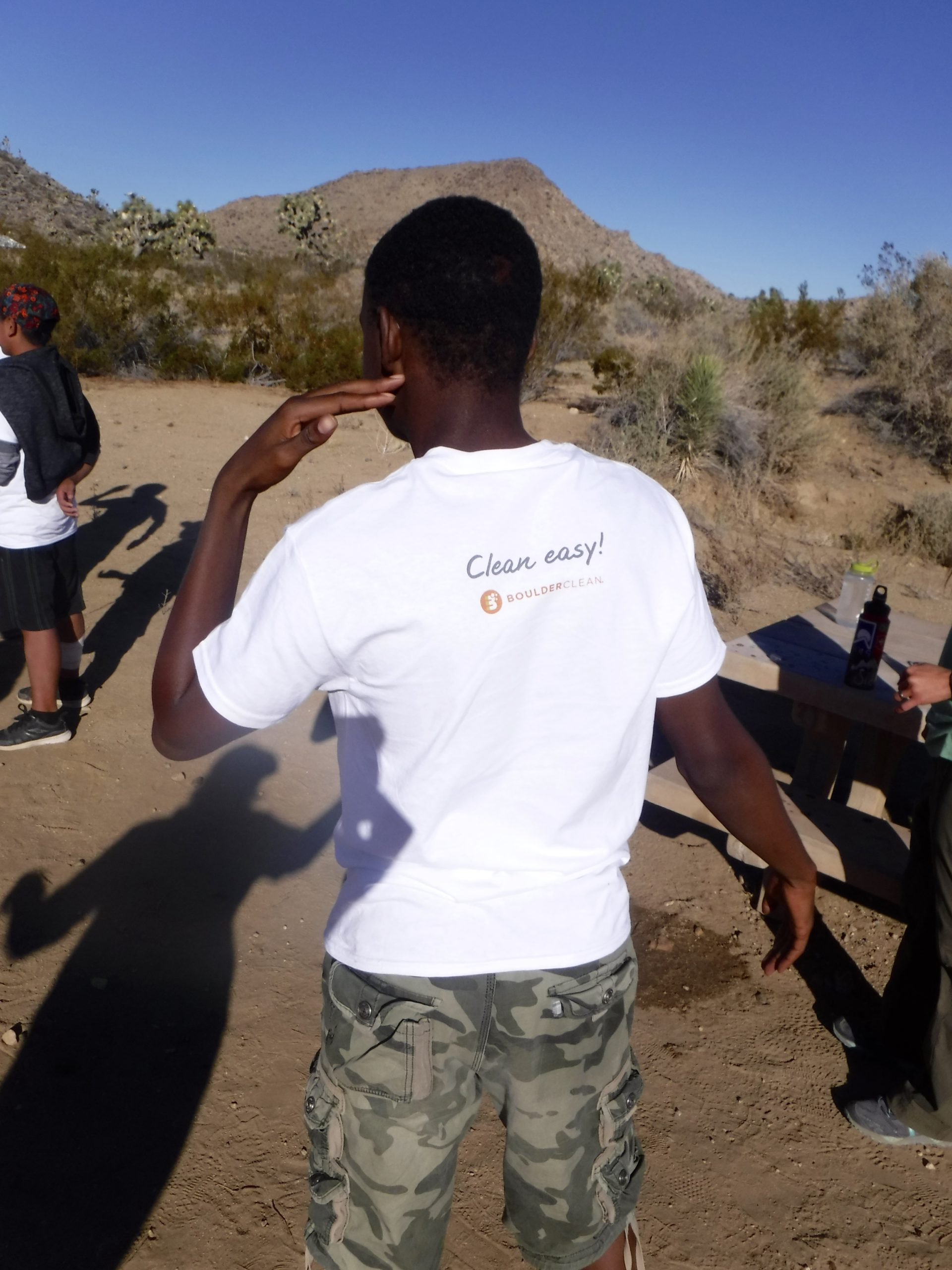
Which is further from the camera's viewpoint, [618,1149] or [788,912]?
[788,912]

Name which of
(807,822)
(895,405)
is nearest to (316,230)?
(895,405)

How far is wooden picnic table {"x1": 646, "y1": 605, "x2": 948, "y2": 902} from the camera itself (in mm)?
3156

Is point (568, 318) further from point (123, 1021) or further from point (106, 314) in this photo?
point (123, 1021)

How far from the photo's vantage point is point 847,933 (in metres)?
3.50

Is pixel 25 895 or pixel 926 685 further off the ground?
pixel 926 685

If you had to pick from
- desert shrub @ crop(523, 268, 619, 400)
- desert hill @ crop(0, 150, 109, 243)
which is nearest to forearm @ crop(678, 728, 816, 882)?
desert shrub @ crop(523, 268, 619, 400)

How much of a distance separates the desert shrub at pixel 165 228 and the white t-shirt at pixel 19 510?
33852 mm

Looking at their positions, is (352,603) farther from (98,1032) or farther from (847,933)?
(847,933)

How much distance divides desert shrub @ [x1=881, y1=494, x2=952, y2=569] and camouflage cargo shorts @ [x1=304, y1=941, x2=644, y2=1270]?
813 cm

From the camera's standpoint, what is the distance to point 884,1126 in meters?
2.55

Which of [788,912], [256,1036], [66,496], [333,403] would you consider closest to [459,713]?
[333,403]

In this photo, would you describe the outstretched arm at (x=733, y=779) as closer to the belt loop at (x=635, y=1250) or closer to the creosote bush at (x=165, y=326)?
the belt loop at (x=635, y=1250)

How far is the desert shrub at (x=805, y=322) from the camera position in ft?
48.0

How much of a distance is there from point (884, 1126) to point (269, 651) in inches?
93.3
